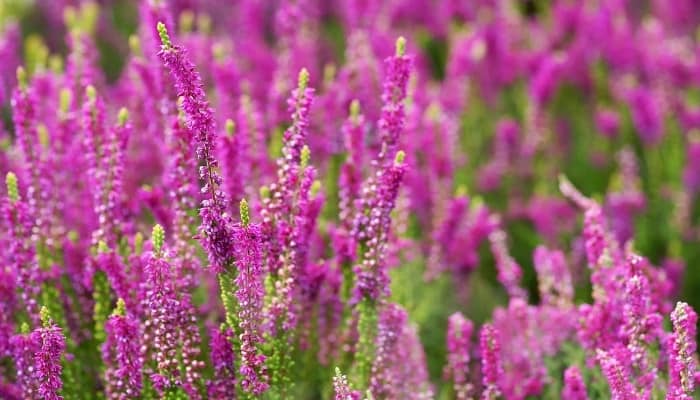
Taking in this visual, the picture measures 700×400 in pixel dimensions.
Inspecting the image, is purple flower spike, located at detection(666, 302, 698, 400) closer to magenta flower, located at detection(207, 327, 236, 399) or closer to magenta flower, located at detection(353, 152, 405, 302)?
magenta flower, located at detection(353, 152, 405, 302)

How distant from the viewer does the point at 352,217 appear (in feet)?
8.44

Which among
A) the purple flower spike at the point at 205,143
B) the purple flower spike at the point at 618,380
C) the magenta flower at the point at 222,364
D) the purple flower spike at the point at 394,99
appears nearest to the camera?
the purple flower spike at the point at 205,143

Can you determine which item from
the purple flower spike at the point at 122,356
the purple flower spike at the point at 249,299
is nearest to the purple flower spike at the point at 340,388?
the purple flower spike at the point at 249,299

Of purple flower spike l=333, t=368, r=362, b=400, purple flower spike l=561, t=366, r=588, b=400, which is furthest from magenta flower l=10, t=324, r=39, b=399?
purple flower spike l=561, t=366, r=588, b=400

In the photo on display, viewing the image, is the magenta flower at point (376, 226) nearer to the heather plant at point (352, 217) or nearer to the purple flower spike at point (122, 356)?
the heather plant at point (352, 217)

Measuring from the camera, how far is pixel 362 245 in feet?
7.83

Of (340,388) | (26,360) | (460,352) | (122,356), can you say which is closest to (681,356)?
(460,352)

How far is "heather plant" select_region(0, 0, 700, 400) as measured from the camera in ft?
7.14

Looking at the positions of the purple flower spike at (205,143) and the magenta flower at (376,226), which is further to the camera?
the magenta flower at (376,226)

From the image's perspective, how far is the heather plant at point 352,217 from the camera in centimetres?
218

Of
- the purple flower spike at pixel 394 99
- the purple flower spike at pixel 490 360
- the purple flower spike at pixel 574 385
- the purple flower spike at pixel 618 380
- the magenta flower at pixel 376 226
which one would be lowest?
the purple flower spike at pixel 618 380

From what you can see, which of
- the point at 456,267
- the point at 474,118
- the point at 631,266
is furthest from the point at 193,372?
the point at 474,118

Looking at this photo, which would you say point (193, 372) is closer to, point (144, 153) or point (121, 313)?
point (121, 313)

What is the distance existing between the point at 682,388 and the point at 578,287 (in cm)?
146
